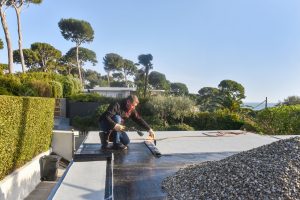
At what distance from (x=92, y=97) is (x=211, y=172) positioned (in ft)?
59.3

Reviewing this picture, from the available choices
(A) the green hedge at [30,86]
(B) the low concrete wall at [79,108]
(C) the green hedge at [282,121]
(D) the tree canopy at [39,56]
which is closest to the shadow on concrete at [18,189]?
(A) the green hedge at [30,86]

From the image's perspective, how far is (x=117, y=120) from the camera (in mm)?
6434

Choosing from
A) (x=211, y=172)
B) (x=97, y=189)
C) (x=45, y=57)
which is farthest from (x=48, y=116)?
(x=45, y=57)

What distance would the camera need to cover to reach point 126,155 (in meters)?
6.12

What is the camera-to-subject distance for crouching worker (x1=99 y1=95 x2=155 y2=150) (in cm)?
627

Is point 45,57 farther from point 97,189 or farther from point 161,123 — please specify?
point 97,189

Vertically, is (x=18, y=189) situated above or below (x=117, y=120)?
below

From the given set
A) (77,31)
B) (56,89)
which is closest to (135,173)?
(56,89)

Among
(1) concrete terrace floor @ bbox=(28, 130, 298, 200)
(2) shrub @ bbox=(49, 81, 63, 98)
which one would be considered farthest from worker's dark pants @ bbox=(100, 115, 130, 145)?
(2) shrub @ bbox=(49, 81, 63, 98)

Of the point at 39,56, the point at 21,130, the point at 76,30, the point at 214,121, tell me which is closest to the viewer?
the point at 21,130

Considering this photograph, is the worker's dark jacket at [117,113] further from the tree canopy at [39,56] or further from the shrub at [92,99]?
the tree canopy at [39,56]

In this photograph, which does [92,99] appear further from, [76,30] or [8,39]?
[76,30]

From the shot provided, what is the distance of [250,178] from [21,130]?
5305 millimetres

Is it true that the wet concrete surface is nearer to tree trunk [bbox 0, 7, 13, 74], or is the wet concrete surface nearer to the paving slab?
the paving slab
